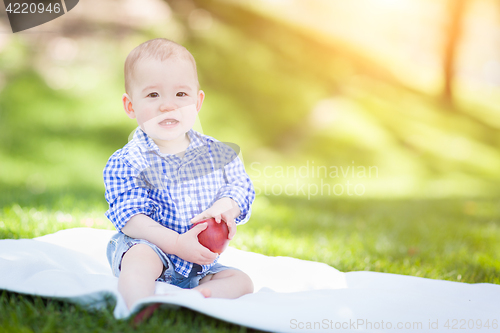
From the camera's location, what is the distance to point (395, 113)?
9836 mm

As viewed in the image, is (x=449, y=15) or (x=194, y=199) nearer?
(x=194, y=199)

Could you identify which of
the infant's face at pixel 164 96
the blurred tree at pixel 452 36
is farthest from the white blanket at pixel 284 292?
the blurred tree at pixel 452 36

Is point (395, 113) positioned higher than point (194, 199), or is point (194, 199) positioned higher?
point (395, 113)

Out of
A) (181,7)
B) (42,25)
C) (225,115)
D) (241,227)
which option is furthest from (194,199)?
(181,7)

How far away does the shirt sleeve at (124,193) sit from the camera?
171 centimetres

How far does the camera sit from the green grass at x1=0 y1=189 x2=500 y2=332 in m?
1.39

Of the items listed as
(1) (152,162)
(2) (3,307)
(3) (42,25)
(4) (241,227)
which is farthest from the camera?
(3) (42,25)

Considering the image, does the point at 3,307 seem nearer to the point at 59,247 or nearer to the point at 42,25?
the point at 59,247

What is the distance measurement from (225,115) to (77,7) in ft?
10.2

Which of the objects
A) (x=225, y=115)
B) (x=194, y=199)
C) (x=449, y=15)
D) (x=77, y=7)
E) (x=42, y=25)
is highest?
(x=449, y=15)

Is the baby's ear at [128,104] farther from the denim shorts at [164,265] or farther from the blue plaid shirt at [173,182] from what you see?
the denim shorts at [164,265]

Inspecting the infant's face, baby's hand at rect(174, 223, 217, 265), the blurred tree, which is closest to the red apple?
baby's hand at rect(174, 223, 217, 265)

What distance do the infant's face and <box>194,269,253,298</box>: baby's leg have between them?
2.02 feet

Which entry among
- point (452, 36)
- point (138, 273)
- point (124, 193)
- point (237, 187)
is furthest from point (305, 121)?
point (138, 273)
